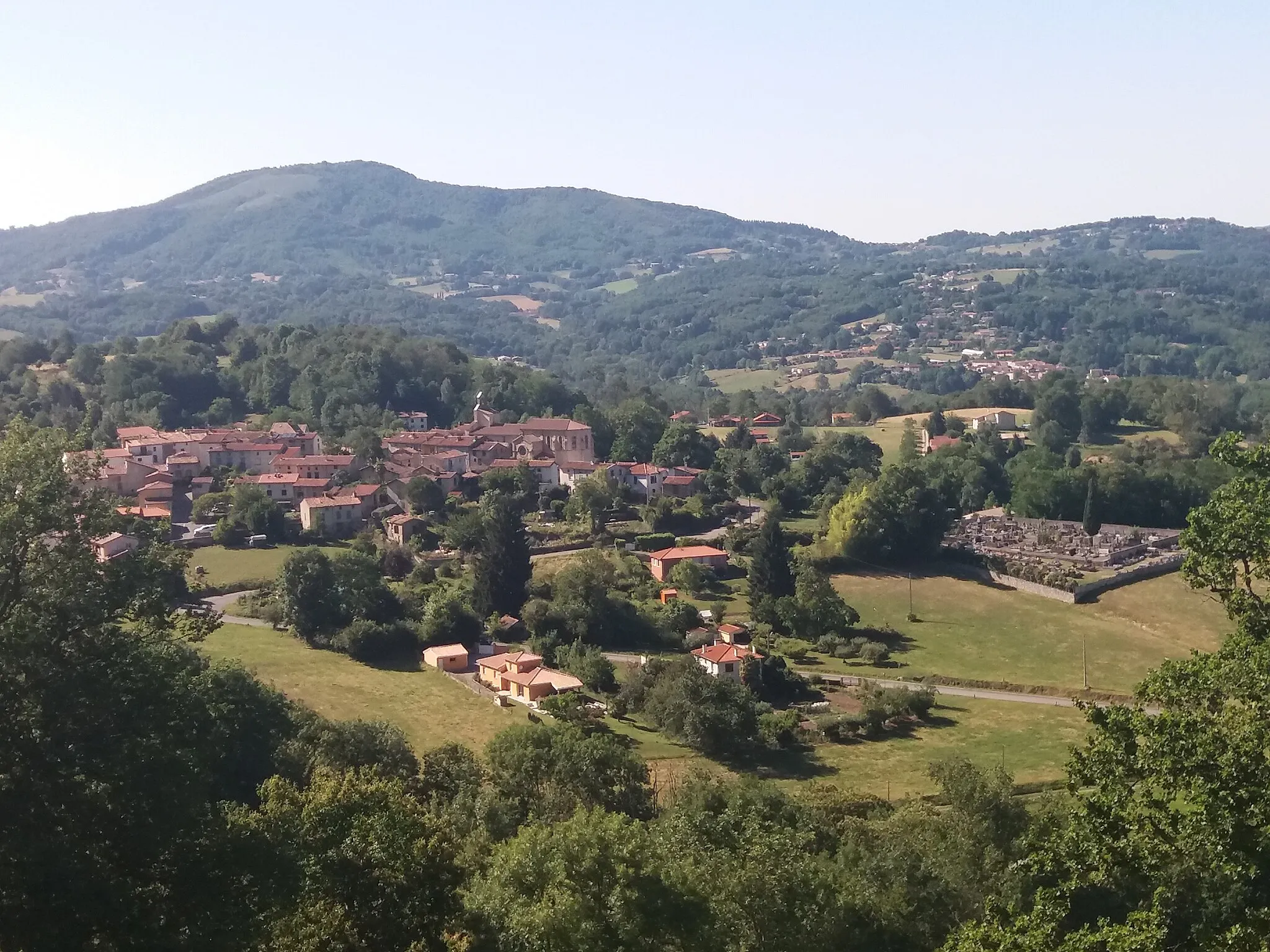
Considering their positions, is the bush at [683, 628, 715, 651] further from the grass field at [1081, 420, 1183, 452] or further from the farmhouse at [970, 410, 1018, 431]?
the farmhouse at [970, 410, 1018, 431]

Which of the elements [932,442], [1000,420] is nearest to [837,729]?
[932,442]

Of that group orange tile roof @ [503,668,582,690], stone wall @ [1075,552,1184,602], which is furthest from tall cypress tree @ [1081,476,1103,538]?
orange tile roof @ [503,668,582,690]

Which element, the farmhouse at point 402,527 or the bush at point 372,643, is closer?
the bush at point 372,643

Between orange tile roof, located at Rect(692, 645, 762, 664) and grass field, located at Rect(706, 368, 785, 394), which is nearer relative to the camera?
orange tile roof, located at Rect(692, 645, 762, 664)

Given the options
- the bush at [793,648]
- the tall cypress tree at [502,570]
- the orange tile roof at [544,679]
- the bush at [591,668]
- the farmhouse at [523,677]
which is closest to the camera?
the farmhouse at [523,677]

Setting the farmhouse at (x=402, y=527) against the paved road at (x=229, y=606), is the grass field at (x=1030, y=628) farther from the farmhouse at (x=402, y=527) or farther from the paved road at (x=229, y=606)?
the paved road at (x=229, y=606)

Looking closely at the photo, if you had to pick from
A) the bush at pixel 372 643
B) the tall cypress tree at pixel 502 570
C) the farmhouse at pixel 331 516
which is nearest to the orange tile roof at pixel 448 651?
the bush at pixel 372 643
